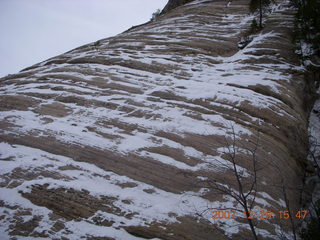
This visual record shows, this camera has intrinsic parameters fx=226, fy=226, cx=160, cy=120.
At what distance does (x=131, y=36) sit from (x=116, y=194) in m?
8.85

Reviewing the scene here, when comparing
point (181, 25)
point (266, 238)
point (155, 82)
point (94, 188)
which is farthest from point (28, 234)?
point (181, 25)

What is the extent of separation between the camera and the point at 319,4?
384 inches

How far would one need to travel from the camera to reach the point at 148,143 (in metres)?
4.45

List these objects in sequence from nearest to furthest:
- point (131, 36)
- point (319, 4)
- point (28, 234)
Answer: point (28, 234), point (319, 4), point (131, 36)

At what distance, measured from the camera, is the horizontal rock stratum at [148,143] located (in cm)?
311

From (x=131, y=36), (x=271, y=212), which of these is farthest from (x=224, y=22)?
(x=271, y=212)

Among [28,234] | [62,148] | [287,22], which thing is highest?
[287,22]

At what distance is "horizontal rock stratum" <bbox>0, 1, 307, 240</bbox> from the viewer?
10.2ft

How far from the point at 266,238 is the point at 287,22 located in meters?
11.5

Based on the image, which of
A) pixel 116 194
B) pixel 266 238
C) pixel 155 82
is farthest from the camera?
pixel 155 82

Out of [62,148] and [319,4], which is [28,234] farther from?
[319,4]

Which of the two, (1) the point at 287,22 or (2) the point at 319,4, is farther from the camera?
(1) the point at 287,22

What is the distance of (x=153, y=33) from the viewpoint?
1073cm

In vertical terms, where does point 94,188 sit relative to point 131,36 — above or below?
below
